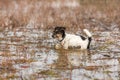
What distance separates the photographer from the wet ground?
333 inches

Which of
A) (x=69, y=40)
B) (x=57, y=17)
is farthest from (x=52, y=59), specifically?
(x=57, y=17)

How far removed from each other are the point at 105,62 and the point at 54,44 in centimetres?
309

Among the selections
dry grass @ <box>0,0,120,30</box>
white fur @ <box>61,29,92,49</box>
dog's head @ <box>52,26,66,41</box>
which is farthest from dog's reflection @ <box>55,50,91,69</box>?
dry grass @ <box>0,0,120,30</box>

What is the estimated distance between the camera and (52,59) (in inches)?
406

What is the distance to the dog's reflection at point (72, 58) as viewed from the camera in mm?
9550

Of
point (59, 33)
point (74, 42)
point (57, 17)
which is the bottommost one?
point (74, 42)

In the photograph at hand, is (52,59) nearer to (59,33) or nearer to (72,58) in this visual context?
(72,58)

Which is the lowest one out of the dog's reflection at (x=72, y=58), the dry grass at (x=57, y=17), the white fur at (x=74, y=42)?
the dog's reflection at (x=72, y=58)

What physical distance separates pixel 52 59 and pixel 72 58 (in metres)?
0.48

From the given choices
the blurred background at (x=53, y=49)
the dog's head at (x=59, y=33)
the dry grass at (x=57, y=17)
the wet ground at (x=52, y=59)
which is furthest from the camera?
the dry grass at (x=57, y=17)

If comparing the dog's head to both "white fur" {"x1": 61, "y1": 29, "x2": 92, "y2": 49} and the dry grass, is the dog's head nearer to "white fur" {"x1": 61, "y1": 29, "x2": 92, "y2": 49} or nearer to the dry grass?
"white fur" {"x1": 61, "y1": 29, "x2": 92, "y2": 49}

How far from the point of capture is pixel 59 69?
8.99 m

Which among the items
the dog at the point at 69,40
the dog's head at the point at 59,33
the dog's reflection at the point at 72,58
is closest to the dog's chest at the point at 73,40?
the dog at the point at 69,40

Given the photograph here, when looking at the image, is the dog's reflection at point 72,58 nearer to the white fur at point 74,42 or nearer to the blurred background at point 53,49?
the blurred background at point 53,49
